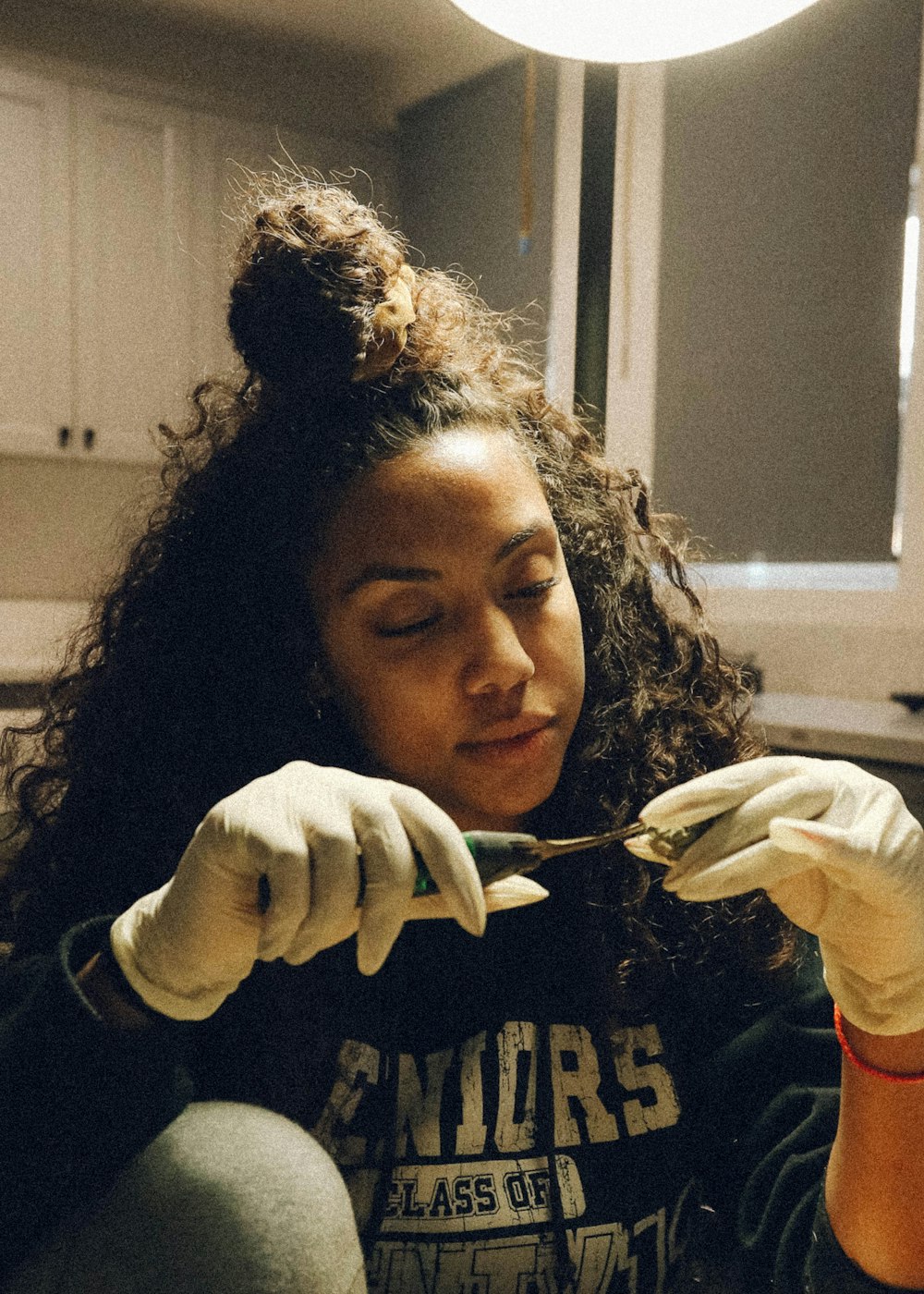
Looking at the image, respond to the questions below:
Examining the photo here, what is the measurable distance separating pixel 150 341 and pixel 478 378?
115 inches

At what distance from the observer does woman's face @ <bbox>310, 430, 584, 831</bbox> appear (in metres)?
0.83

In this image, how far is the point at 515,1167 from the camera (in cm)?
82

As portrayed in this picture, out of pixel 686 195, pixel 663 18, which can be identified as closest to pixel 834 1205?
pixel 663 18

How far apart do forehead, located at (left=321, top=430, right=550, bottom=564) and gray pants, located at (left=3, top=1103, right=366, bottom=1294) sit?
0.43 metres

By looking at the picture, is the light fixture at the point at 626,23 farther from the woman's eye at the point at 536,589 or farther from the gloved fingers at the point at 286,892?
the gloved fingers at the point at 286,892

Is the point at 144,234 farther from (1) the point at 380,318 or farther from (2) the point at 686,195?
(1) the point at 380,318

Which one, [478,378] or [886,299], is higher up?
[886,299]

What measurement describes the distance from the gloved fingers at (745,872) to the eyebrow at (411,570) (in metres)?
0.29

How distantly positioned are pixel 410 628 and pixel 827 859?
13.6 inches

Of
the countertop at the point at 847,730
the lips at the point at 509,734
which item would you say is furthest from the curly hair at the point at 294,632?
the countertop at the point at 847,730

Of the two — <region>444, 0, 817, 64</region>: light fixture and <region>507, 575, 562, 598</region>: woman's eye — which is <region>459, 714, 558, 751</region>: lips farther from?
<region>444, 0, 817, 64</region>: light fixture

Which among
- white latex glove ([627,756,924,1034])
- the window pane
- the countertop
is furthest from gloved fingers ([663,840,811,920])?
the window pane

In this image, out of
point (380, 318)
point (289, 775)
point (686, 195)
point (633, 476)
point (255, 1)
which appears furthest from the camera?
point (255, 1)

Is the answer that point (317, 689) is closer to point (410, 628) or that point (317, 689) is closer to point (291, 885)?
point (410, 628)
